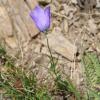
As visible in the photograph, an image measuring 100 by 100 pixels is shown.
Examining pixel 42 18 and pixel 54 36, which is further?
pixel 54 36

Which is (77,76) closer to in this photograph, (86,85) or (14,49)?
(86,85)

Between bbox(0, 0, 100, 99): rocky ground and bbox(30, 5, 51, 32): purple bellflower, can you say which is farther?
bbox(0, 0, 100, 99): rocky ground

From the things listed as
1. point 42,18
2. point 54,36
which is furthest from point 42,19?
point 54,36

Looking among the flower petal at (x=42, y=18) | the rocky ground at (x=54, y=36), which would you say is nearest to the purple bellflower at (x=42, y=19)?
the flower petal at (x=42, y=18)

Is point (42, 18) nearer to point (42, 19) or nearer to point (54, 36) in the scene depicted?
point (42, 19)

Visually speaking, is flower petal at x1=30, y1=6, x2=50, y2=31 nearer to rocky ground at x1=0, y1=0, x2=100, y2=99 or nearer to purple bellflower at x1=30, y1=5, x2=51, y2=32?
purple bellflower at x1=30, y1=5, x2=51, y2=32

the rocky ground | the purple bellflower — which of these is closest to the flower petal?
the purple bellflower

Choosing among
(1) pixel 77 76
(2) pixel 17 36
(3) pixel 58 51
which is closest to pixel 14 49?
(2) pixel 17 36

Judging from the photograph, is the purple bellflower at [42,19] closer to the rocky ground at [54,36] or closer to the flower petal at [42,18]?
the flower petal at [42,18]
